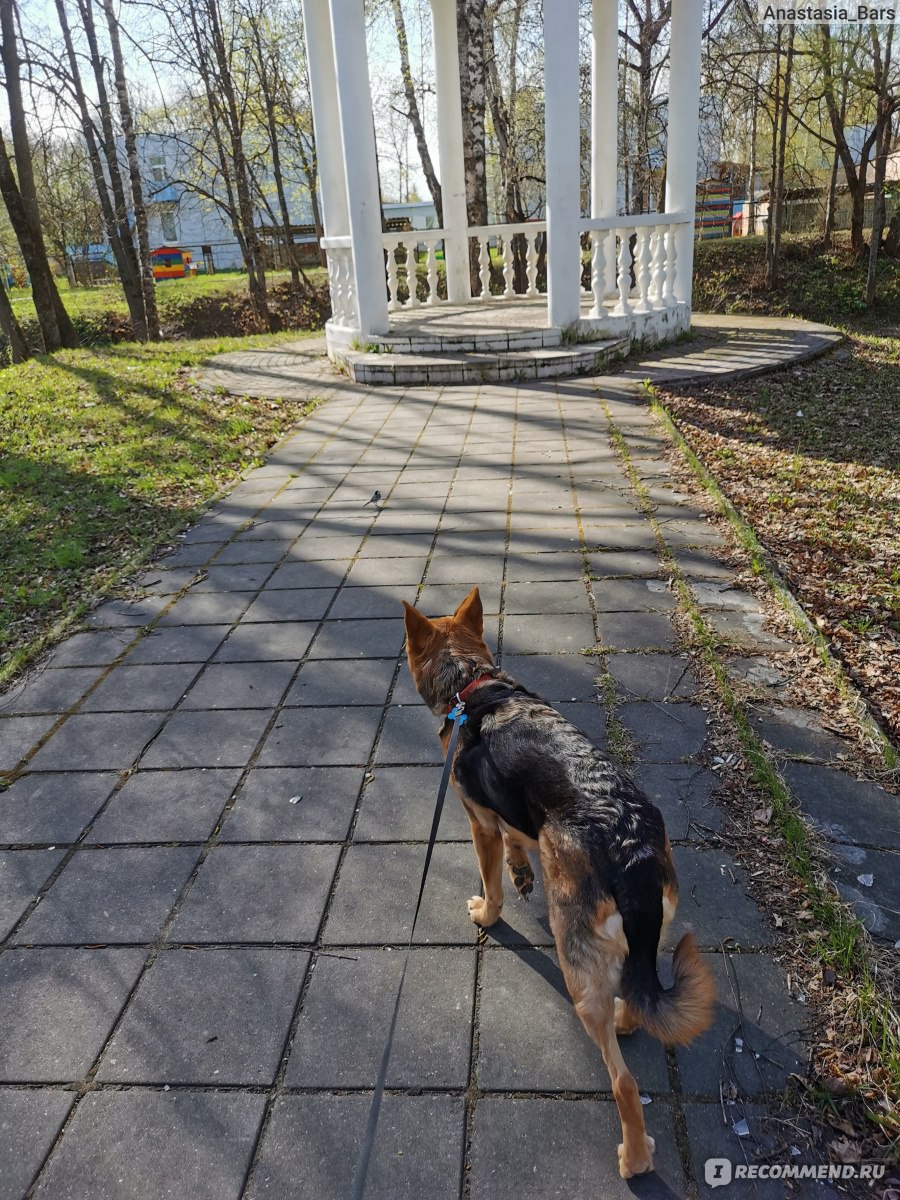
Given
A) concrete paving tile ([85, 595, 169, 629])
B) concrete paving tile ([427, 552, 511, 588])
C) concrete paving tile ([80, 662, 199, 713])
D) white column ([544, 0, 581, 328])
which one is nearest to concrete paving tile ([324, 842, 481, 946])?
concrete paving tile ([80, 662, 199, 713])

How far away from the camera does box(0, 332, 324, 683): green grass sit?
561cm

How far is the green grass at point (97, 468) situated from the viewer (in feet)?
18.4

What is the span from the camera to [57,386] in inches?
442

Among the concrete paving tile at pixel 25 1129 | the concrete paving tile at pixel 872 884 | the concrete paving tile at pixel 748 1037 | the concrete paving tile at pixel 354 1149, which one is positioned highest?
the concrete paving tile at pixel 872 884

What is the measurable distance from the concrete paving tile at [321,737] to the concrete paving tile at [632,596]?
1.57 metres

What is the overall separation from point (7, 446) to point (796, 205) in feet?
83.4

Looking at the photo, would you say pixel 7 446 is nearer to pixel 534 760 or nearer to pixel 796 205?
pixel 534 760

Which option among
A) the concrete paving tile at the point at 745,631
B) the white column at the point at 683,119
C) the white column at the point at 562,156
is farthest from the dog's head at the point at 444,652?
the white column at the point at 683,119

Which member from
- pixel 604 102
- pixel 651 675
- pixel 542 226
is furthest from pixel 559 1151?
pixel 604 102

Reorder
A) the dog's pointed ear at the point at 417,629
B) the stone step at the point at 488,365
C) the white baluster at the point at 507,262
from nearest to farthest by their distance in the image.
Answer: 1. the dog's pointed ear at the point at 417,629
2. the stone step at the point at 488,365
3. the white baluster at the point at 507,262

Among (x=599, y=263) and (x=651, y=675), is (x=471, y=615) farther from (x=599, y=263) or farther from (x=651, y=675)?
(x=599, y=263)

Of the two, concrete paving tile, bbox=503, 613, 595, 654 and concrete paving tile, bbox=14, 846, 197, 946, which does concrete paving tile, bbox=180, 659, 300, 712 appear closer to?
concrete paving tile, bbox=14, 846, 197, 946

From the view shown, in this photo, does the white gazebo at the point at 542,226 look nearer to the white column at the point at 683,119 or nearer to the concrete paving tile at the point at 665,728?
the white column at the point at 683,119

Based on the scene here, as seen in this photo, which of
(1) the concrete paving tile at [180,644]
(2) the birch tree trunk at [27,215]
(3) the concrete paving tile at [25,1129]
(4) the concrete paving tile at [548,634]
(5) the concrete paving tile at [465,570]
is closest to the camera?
(3) the concrete paving tile at [25,1129]
